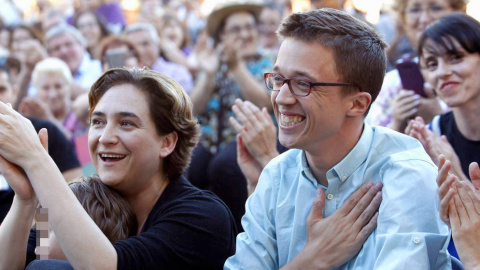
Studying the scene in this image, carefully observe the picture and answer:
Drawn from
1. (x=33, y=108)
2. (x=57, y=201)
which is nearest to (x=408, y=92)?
(x=57, y=201)

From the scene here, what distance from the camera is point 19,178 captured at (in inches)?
94.0

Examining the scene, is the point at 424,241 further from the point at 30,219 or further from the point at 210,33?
the point at 210,33

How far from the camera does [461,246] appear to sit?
212 centimetres

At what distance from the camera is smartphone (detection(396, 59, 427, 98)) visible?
148 inches

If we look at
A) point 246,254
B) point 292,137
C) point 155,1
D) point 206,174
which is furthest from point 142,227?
point 155,1

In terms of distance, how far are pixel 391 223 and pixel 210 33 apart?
3.55m

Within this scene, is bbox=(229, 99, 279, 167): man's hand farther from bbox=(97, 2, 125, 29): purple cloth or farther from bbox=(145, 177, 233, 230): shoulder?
bbox=(97, 2, 125, 29): purple cloth

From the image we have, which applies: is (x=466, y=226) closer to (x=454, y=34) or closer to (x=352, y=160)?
(x=352, y=160)

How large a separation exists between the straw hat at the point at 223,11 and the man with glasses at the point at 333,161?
295 cm

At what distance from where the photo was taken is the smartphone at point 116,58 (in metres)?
4.77

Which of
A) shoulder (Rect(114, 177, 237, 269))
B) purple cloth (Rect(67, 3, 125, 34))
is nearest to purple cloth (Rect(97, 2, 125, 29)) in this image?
purple cloth (Rect(67, 3, 125, 34))

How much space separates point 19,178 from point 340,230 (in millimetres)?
1232

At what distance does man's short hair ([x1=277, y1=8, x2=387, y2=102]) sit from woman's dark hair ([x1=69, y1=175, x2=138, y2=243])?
1.02 metres

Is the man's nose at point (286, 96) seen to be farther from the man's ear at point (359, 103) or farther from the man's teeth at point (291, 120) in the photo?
the man's ear at point (359, 103)
